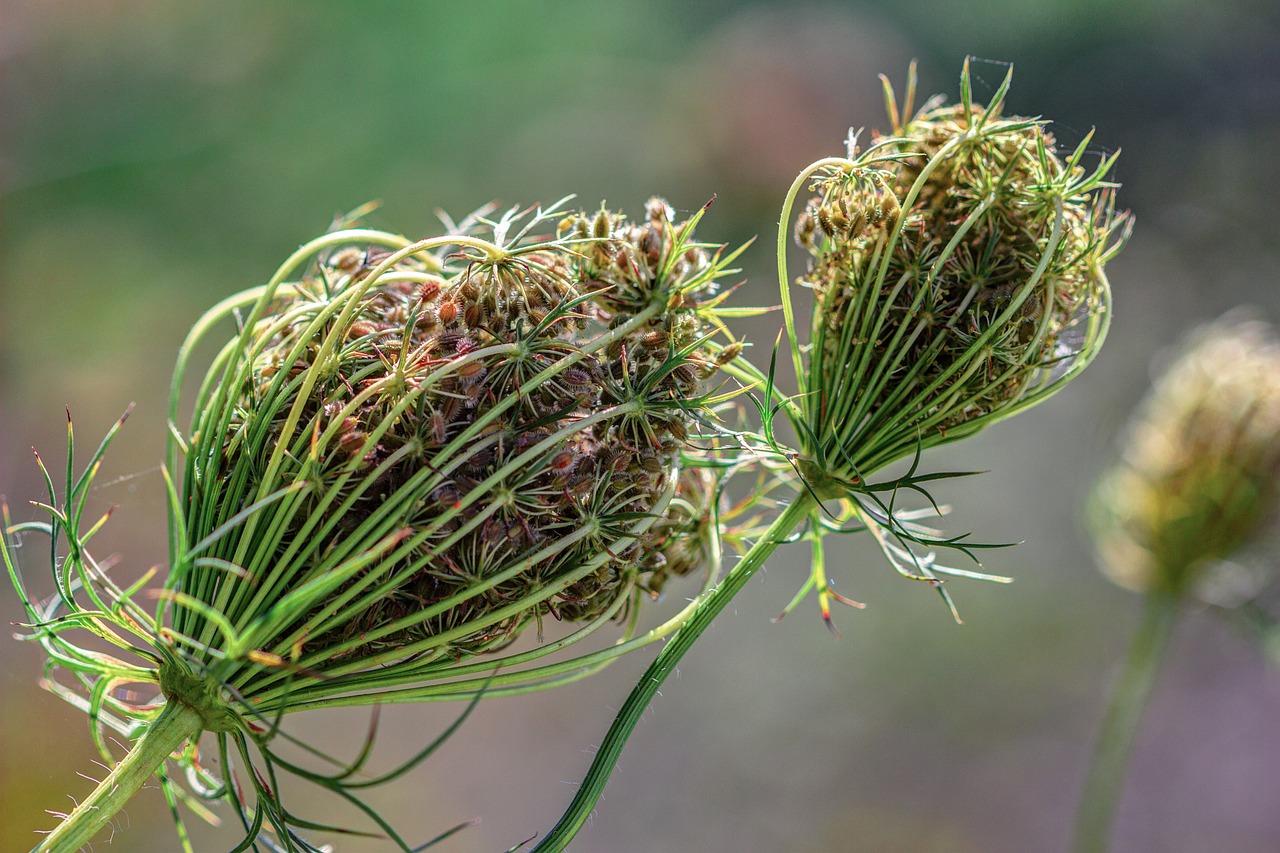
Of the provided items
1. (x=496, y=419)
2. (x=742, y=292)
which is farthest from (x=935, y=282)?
(x=742, y=292)

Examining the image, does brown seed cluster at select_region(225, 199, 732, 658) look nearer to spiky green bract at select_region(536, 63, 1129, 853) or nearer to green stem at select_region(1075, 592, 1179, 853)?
spiky green bract at select_region(536, 63, 1129, 853)

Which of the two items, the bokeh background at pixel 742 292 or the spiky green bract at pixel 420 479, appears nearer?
the spiky green bract at pixel 420 479

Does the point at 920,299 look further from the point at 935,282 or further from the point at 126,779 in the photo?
the point at 126,779

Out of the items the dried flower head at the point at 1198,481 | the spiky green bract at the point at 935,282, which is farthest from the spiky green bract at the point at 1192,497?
the spiky green bract at the point at 935,282

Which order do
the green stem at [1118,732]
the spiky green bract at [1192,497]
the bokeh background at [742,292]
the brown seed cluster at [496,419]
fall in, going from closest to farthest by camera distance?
the brown seed cluster at [496,419]
the green stem at [1118,732]
the spiky green bract at [1192,497]
the bokeh background at [742,292]

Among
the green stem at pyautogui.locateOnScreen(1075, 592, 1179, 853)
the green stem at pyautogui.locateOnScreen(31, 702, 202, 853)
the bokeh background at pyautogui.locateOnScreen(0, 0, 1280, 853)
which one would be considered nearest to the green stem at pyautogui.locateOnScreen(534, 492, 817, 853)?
the green stem at pyautogui.locateOnScreen(31, 702, 202, 853)

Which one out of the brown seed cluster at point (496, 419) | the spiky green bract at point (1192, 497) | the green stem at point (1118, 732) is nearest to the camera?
the brown seed cluster at point (496, 419)

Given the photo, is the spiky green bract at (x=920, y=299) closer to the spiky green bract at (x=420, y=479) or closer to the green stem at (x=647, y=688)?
the green stem at (x=647, y=688)
